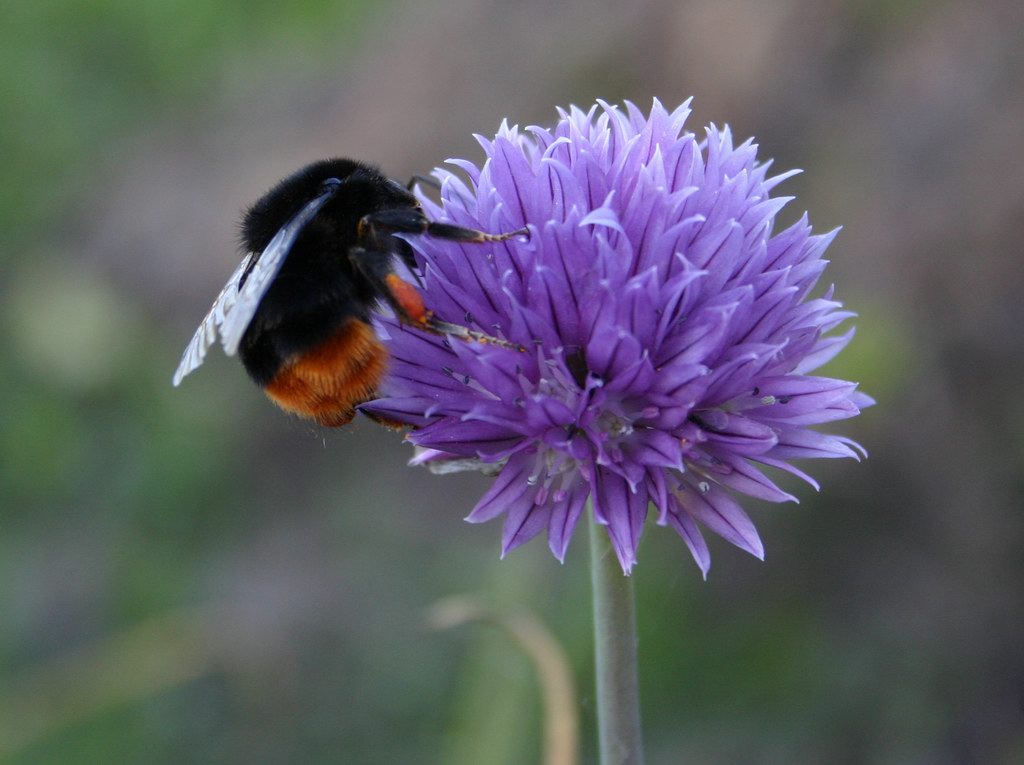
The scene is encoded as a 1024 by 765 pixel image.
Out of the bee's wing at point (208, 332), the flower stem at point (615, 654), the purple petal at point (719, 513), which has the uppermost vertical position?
the bee's wing at point (208, 332)

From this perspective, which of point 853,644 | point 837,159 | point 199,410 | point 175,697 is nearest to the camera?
point 853,644

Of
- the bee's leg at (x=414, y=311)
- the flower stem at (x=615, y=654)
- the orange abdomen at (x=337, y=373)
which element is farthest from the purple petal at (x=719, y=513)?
the orange abdomen at (x=337, y=373)

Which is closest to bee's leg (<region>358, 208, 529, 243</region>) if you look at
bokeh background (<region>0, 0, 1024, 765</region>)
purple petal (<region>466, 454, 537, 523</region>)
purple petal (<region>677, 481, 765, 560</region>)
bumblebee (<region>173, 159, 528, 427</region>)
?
bumblebee (<region>173, 159, 528, 427</region>)

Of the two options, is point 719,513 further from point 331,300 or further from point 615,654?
point 331,300

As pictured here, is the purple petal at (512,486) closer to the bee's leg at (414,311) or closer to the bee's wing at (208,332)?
the bee's leg at (414,311)

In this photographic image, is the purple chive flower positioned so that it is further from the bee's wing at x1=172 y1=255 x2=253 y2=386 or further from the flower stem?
the bee's wing at x1=172 y1=255 x2=253 y2=386

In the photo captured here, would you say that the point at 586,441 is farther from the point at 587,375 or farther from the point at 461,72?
the point at 461,72

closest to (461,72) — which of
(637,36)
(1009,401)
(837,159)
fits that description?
(637,36)
